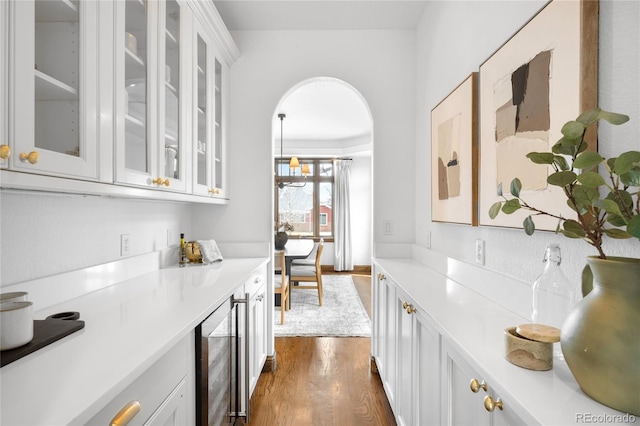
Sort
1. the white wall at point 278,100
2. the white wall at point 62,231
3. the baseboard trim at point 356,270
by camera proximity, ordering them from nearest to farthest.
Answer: the white wall at point 62,231 → the white wall at point 278,100 → the baseboard trim at point 356,270

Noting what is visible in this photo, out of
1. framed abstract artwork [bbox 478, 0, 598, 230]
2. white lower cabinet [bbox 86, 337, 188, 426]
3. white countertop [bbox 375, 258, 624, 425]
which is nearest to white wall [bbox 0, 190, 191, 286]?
white lower cabinet [bbox 86, 337, 188, 426]

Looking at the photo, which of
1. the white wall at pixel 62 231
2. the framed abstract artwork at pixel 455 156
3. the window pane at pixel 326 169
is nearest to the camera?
the white wall at pixel 62 231

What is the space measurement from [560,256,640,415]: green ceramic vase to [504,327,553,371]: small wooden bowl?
11 centimetres

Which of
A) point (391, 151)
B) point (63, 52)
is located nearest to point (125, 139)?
point (63, 52)

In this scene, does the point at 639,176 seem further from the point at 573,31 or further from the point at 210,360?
the point at 210,360

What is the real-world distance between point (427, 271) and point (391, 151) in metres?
1.04

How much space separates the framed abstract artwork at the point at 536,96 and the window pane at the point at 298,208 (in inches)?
233

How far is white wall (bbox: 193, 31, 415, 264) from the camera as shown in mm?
2646

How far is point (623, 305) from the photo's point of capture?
0.57m

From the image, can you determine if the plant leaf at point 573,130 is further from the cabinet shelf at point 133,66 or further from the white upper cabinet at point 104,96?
the cabinet shelf at point 133,66

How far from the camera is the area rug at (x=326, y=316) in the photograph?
3.47m

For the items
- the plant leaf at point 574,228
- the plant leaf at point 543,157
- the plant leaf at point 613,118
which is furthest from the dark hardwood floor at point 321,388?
the plant leaf at point 613,118

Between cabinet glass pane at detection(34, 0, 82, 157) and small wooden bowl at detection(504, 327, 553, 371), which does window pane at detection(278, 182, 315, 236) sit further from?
small wooden bowl at detection(504, 327, 553, 371)

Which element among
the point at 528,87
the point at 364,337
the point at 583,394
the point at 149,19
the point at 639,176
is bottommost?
the point at 364,337
